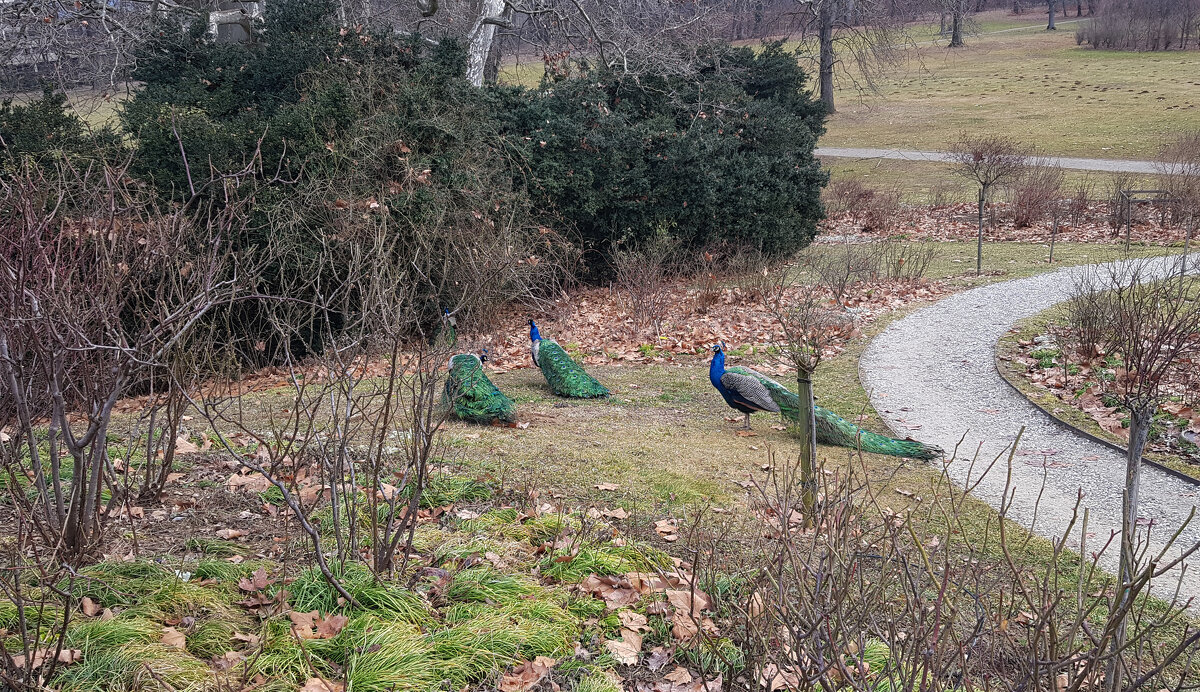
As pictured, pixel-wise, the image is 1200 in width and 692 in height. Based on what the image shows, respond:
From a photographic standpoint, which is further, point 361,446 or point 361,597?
point 361,446

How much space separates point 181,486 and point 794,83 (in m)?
19.7

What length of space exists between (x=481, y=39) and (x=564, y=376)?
1028 cm

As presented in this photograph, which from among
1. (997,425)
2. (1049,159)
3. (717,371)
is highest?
(1049,159)

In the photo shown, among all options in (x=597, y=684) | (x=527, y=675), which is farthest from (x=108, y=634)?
(x=597, y=684)

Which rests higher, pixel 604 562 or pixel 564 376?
pixel 604 562

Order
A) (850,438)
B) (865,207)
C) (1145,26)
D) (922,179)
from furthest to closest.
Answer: (1145,26), (922,179), (865,207), (850,438)

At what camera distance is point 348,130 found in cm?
1266

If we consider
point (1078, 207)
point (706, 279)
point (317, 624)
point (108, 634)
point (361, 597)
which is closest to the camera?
point (108, 634)

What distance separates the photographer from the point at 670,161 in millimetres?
16688

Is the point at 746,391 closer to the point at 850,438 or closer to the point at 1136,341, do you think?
the point at 850,438

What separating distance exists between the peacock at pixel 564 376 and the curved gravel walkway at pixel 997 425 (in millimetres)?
3208

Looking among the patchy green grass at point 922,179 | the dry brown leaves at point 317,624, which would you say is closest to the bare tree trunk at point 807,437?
the dry brown leaves at point 317,624

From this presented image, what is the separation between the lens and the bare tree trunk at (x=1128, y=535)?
248 centimetres

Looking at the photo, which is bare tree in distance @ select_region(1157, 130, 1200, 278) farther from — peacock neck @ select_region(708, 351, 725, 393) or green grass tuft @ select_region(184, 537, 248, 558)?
green grass tuft @ select_region(184, 537, 248, 558)
